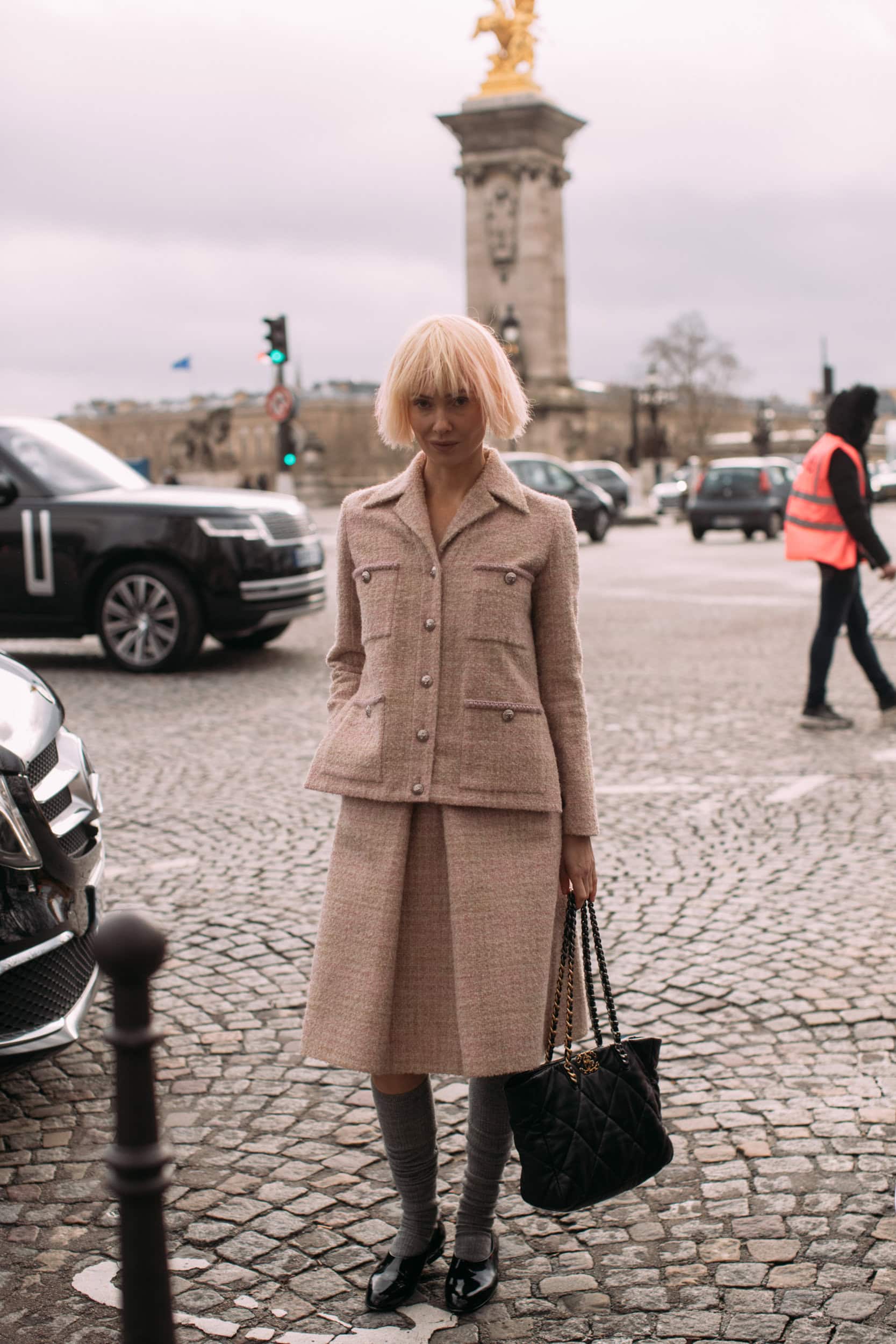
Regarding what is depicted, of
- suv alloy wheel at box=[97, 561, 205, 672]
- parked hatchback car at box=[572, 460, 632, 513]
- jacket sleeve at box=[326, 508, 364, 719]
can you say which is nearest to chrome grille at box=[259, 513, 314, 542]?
suv alloy wheel at box=[97, 561, 205, 672]

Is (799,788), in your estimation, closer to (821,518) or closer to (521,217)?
(821,518)

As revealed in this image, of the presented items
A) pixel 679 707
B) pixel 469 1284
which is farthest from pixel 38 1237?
pixel 679 707

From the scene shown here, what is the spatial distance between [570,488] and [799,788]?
22293 mm

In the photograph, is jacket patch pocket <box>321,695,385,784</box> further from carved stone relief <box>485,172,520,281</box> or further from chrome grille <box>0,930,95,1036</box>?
carved stone relief <box>485,172,520,281</box>

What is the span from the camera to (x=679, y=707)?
965 cm

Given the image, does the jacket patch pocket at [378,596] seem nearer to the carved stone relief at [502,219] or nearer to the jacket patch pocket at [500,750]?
the jacket patch pocket at [500,750]

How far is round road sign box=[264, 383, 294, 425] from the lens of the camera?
24.1 m

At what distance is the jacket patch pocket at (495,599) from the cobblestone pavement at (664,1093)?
122 centimetres

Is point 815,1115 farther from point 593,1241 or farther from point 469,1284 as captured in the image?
point 469,1284

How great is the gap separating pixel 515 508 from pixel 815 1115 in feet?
5.62

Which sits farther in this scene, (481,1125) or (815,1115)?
(815,1115)

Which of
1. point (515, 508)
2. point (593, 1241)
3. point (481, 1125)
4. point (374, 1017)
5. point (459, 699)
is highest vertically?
point (515, 508)

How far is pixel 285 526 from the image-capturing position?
11.5 meters

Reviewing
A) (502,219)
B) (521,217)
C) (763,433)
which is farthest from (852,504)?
(763,433)
